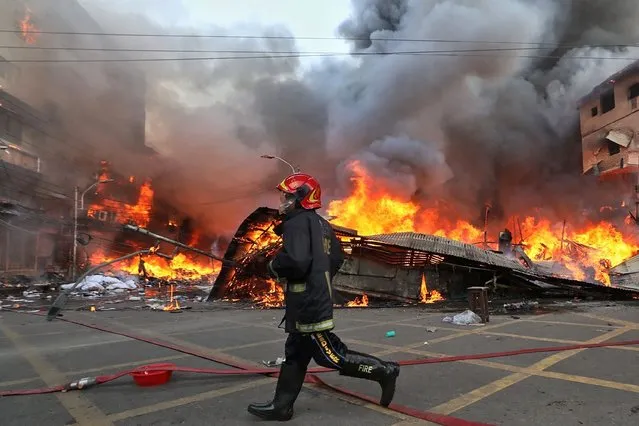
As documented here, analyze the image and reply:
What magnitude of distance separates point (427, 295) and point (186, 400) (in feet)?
32.6

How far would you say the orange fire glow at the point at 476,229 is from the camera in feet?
66.6

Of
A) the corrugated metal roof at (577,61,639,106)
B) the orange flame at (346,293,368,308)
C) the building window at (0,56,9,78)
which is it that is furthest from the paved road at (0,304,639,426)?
the building window at (0,56,9,78)

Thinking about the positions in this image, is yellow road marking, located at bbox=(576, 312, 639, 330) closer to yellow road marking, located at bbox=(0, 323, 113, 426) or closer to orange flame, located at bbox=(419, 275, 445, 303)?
orange flame, located at bbox=(419, 275, 445, 303)

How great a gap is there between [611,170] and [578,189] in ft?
8.69

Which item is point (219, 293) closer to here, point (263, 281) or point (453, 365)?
point (263, 281)

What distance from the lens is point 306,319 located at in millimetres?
2699

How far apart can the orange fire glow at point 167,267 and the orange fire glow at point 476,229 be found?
10.8 meters

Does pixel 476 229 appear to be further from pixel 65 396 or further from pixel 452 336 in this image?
pixel 65 396

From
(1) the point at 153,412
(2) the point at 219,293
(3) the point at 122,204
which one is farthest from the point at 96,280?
(1) the point at 153,412

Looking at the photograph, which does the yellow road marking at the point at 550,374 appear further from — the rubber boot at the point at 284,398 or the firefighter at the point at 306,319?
the rubber boot at the point at 284,398

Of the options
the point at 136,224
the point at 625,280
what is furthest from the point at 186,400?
the point at 136,224

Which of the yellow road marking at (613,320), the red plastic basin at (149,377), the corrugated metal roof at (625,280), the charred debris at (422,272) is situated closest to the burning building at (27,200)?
the charred debris at (422,272)

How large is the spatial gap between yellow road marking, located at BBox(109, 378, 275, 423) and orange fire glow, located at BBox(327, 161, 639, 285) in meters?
15.9

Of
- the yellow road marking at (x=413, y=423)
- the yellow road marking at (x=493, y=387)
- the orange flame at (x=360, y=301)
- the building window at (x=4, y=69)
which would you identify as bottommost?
the orange flame at (x=360, y=301)
